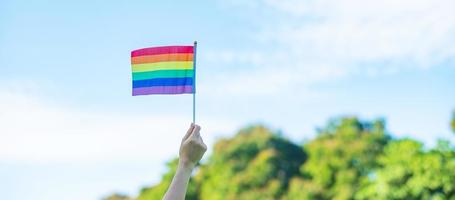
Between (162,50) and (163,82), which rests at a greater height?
(162,50)

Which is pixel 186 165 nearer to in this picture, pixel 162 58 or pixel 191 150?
pixel 191 150

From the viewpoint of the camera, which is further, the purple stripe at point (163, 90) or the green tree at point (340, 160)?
the green tree at point (340, 160)

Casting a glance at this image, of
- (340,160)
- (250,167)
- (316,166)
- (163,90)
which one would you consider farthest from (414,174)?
(163,90)

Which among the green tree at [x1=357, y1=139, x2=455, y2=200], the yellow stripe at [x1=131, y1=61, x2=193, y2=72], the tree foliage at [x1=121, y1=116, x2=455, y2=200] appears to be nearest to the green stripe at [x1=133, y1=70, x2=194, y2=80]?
the yellow stripe at [x1=131, y1=61, x2=193, y2=72]

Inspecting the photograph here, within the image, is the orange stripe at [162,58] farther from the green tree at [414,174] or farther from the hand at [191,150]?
the green tree at [414,174]

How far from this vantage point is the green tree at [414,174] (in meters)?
38.9

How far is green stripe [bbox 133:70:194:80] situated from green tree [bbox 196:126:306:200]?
44955 mm

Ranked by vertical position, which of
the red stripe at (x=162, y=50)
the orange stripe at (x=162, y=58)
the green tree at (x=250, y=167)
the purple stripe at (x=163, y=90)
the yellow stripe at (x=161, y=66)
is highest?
the red stripe at (x=162, y=50)

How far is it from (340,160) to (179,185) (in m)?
46.7

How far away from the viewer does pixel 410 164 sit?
4088cm

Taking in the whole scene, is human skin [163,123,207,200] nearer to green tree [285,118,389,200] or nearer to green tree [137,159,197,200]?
green tree [285,118,389,200]

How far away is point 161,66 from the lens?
15.7 feet

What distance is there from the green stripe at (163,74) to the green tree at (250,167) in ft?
147

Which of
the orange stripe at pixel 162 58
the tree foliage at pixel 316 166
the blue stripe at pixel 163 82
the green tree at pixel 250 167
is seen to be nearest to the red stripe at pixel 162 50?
the orange stripe at pixel 162 58
